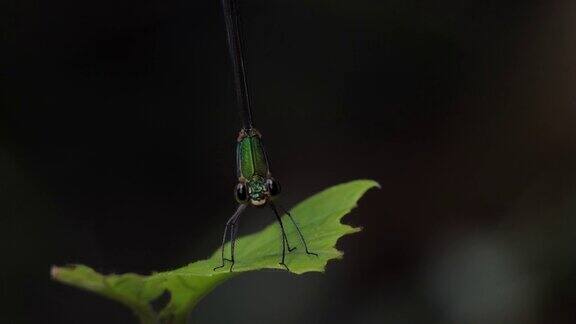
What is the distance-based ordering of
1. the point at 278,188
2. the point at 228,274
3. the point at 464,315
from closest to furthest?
1. the point at 228,274
2. the point at 278,188
3. the point at 464,315

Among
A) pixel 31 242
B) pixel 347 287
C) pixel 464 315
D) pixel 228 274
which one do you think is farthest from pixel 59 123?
pixel 228 274

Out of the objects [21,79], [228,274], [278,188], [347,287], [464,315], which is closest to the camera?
[228,274]

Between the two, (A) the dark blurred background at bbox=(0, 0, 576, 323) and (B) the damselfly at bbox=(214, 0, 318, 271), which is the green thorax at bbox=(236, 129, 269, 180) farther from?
(A) the dark blurred background at bbox=(0, 0, 576, 323)

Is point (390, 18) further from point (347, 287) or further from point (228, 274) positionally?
point (228, 274)

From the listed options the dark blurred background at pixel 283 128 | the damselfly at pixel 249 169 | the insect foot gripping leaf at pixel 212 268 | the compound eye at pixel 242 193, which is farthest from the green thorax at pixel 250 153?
A: the dark blurred background at pixel 283 128

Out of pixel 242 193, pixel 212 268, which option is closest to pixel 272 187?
pixel 242 193

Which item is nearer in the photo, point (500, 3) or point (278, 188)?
point (278, 188)

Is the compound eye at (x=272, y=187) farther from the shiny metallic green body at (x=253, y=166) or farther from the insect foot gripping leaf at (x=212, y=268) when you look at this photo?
the insect foot gripping leaf at (x=212, y=268)
